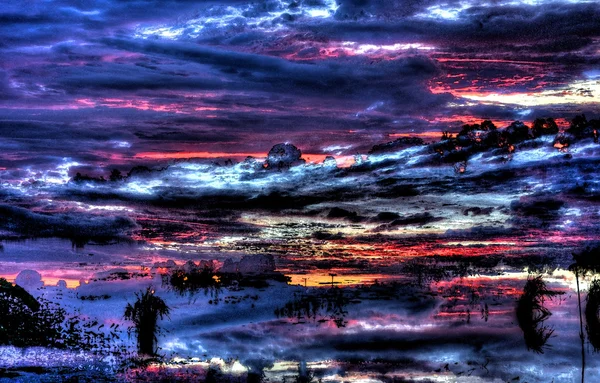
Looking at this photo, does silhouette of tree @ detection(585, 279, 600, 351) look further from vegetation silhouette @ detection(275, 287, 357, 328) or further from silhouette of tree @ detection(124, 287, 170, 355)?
silhouette of tree @ detection(124, 287, 170, 355)

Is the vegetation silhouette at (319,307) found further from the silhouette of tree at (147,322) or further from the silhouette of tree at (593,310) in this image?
the silhouette of tree at (593,310)

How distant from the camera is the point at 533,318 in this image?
89.5 ft

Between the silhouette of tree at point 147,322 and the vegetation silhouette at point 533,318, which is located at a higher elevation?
the silhouette of tree at point 147,322

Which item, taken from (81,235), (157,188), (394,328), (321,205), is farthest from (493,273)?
(157,188)

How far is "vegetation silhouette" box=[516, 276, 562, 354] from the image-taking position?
22.2 meters

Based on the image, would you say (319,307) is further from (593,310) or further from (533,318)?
(593,310)

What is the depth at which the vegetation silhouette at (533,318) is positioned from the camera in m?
22.2

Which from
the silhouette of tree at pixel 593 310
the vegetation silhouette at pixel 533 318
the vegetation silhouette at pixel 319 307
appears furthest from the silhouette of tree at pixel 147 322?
the silhouette of tree at pixel 593 310

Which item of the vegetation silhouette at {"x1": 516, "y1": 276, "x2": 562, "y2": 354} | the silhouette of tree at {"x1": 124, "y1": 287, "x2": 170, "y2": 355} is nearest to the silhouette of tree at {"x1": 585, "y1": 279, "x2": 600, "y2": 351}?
the vegetation silhouette at {"x1": 516, "y1": 276, "x2": 562, "y2": 354}

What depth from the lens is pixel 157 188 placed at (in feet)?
197

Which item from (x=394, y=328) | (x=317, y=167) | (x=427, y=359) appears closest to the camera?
(x=427, y=359)

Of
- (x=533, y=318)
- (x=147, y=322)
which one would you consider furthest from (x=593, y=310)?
(x=147, y=322)

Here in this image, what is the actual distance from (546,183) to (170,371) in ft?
170

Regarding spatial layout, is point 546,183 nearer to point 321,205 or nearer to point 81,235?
point 321,205
